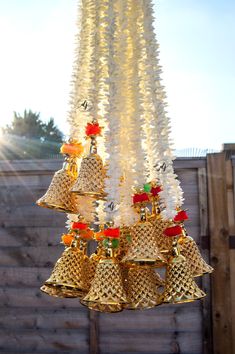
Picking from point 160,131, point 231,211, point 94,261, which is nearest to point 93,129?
point 160,131

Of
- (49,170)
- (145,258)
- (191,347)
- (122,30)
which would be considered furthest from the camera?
(49,170)

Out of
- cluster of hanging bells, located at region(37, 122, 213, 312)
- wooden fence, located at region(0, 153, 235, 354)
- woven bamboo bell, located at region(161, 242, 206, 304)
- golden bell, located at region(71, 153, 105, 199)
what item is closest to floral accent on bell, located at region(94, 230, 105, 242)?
cluster of hanging bells, located at region(37, 122, 213, 312)

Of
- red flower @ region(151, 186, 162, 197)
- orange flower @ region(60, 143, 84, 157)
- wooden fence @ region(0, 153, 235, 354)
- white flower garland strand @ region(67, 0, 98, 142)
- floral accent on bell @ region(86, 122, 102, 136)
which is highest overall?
white flower garland strand @ region(67, 0, 98, 142)

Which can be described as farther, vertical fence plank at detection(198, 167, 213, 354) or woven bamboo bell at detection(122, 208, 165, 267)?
vertical fence plank at detection(198, 167, 213, 354)

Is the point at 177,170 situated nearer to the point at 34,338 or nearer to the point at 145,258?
the point at 34,338

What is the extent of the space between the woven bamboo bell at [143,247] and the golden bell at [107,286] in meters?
0.05

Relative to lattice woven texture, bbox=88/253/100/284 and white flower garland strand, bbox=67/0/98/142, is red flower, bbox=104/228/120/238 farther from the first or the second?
white flower garland strand, bbox=67/0/98/142

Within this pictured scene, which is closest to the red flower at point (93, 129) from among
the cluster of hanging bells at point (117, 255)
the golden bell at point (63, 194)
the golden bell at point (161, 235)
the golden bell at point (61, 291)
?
the cluster of hanging bells at point (117, 255)

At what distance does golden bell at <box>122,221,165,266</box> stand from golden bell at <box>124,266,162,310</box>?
84 mm

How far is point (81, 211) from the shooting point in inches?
52.8

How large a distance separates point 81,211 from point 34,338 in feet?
7.43

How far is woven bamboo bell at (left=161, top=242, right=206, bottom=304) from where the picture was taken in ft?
3.89

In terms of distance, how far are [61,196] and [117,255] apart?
0.25m

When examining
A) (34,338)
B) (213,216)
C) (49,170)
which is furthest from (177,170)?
(34,338)
